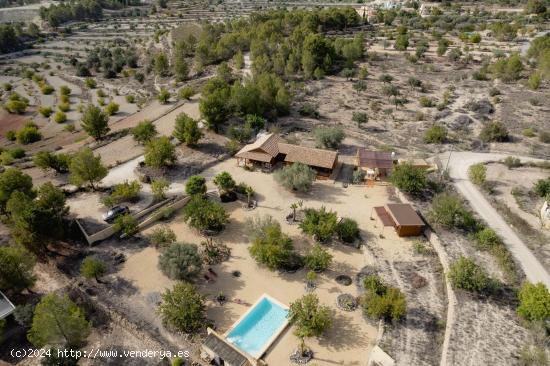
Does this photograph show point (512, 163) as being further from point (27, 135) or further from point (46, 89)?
point (46, 89)

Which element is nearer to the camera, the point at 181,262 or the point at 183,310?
the point at 183,310

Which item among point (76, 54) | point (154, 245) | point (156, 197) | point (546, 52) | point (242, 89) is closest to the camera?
point (154, 245)

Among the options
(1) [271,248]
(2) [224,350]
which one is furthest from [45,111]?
(2) [224,350]

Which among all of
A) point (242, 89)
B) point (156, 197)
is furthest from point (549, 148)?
point (156, 197)

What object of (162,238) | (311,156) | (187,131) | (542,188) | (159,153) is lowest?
(162,238)

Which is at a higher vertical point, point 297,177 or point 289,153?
point 289,153

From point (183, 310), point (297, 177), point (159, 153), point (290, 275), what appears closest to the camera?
point (183, 310)

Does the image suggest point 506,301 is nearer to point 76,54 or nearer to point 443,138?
point 443,138
